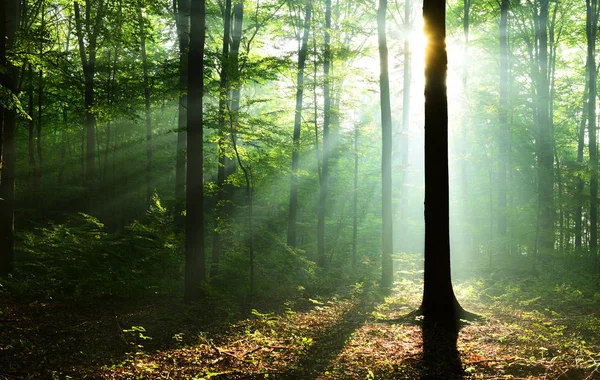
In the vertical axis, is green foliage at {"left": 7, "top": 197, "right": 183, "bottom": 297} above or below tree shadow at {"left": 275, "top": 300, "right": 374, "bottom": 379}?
above

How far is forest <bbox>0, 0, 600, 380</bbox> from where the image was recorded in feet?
19.4

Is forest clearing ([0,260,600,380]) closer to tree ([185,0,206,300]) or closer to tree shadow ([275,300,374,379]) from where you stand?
tree shadow ([275,300,374,379])

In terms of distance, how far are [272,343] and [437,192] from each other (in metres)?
4.04

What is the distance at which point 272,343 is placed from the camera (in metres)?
6.36

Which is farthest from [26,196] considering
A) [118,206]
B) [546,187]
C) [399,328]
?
[546,187]

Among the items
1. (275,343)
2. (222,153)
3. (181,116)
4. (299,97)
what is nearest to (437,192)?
(275,343)

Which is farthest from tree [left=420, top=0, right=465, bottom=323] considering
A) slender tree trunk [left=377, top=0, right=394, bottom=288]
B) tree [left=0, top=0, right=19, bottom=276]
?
tree [left=0, top=0, right=19, bottom=276]

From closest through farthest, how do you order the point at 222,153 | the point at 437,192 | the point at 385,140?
the point at 437,192 → the point at 222,153 → the point at 385,140

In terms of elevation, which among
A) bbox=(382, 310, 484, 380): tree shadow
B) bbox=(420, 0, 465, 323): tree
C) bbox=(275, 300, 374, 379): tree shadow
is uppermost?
bbox=(420, 0, 465, 323): tree

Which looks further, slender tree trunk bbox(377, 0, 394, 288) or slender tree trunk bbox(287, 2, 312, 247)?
slender tree trunk bbox(287, 2, 312, 247)

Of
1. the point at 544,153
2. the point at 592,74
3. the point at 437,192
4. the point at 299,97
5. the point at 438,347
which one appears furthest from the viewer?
the point at 592,74

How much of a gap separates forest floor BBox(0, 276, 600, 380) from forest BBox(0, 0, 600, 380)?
0.16 ft

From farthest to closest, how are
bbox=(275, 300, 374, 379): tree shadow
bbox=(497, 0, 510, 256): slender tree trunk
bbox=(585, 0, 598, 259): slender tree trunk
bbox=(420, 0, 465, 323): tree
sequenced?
bbox=(497, 0, 510, 256): slender tree trunk < bbox=(585, 0, 598, 259): slender tree trunk < bbox=(420, 0, 465, 323): tree < bbox=(275, 300, 374, 379): tree shadow

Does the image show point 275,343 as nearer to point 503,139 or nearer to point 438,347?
point 438,347
